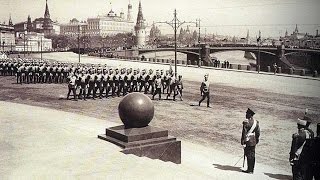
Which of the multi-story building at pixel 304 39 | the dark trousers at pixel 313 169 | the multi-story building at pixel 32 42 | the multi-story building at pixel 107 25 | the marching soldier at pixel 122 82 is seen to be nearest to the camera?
the dark trousers at pixel 313 169

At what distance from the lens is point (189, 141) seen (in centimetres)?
1043

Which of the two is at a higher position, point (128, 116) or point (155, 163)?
point (128, 116)

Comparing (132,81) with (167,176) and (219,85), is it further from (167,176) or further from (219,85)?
(167,176)

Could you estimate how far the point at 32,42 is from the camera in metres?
93.4

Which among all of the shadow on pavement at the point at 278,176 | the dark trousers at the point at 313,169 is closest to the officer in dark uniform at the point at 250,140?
the shadow on pavement at the point at 278,176

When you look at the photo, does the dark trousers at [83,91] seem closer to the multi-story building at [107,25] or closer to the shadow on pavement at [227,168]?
the shadow on pavement at [227,168]

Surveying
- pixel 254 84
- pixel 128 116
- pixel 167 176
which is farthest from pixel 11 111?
pixel 254 84

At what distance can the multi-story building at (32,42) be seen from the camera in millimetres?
83750

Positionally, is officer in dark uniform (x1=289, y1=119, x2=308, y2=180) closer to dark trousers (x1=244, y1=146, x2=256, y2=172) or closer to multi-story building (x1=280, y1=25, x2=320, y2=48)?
dark trousers (x1=244, y1=146, x2=256, y2=172)

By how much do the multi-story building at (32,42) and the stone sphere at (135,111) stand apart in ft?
252

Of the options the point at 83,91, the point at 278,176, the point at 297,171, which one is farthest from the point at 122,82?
the point at 297,171

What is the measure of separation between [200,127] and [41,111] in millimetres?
5604

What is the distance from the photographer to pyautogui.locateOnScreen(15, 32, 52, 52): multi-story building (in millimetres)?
83750

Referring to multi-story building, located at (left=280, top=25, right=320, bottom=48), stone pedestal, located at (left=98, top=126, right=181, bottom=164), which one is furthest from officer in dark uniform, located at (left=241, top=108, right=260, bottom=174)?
multi-story building, located at (left=280, top=25, right=320, bottom=48)
